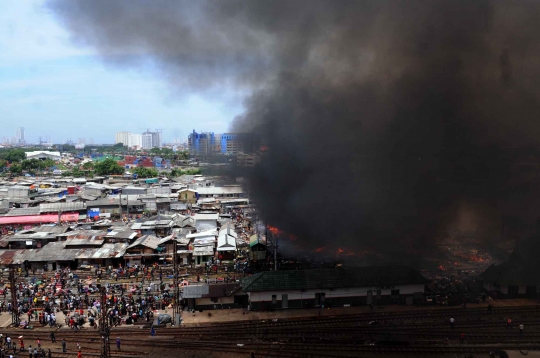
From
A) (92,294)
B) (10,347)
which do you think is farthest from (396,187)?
(10,347)

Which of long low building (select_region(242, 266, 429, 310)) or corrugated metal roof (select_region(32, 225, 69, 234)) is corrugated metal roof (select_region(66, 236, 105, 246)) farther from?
long low building (select_region(242, 266, 429, 310))

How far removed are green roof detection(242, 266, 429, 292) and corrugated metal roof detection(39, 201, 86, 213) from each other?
28.2 meters

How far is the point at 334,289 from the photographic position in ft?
57.7

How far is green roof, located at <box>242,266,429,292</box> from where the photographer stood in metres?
17.5

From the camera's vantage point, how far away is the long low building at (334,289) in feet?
57.4

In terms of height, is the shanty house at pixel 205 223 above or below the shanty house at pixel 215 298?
above

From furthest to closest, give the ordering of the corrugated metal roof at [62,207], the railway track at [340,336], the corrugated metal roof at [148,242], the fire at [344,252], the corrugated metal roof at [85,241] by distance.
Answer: the corrugated metal roof at [62,207], the corrugated metal roof at [85,241], the corrugated metal roof at [148,242], the fire at [344,252], the railway track at [340,336]

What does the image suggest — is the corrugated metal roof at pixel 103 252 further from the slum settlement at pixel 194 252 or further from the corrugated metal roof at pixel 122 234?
the corrugated metal roof at pixel 122 234

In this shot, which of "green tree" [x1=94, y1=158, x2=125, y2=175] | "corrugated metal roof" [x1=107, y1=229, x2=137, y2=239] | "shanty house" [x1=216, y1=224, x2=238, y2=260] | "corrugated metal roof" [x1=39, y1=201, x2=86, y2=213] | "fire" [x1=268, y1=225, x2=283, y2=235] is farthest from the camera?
"green tree" [x1=94, y1=158, x2=125, y2=175]

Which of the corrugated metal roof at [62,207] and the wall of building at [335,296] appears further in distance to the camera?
the corrugated metal roof at [62,207]

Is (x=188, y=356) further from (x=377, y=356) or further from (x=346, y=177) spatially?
(x=346, y=177)

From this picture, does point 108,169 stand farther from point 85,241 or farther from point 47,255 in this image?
point 47,255

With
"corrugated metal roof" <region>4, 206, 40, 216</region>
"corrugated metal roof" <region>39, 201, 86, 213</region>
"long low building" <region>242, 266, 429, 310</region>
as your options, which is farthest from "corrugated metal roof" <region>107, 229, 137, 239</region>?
"long low building" <region>242, 266, 429, 310</region>

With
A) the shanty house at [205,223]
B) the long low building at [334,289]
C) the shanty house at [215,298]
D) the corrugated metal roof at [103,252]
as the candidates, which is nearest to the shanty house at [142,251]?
the corrugated metal roof at [103,252]
